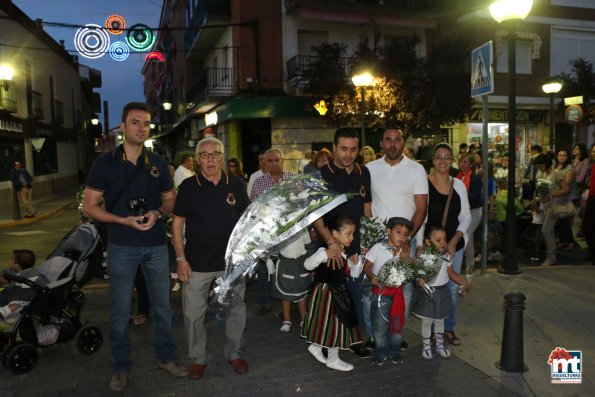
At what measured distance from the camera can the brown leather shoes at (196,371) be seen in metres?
4.03

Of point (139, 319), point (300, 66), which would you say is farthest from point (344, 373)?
point (300, 66)

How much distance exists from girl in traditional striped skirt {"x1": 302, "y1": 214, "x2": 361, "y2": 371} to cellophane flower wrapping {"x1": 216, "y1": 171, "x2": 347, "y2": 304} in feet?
1.63

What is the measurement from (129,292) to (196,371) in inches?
34.4

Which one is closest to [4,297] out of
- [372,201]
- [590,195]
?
[372,201]

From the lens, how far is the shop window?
2367 centimetres

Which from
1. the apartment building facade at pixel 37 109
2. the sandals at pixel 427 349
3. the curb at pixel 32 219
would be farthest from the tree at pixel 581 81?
the apartment building facade at pixel 37 109

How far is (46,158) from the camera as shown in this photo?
25844 millimetres

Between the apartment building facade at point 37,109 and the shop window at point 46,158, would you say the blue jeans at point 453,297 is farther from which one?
the shop window at point 46,158

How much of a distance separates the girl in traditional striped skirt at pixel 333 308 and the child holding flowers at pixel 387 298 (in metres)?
0.22

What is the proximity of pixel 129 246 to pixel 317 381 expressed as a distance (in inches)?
73.6

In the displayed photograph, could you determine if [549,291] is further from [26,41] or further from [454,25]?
[26,41]

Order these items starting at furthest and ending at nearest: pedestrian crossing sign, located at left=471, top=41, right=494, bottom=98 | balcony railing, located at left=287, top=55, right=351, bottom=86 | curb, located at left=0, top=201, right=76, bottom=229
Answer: balcony railing, located at left=287, top=55, right=351, bottom=86, curb, located at left=0, top=201, right=76, bottom=229, pedestrian crossing sign, located at left=471, top=41, right=494, bottom=98

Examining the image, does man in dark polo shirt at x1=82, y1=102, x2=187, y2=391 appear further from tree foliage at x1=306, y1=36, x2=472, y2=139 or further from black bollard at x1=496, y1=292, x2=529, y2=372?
tree foliage at x1=306, y1=36, x2=472, y2=139

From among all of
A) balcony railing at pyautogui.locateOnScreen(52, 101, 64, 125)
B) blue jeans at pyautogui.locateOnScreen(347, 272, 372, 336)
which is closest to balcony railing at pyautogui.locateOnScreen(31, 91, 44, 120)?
balcony railing at pyautogui.locateOnScreen(52, 101, 64, 125)
